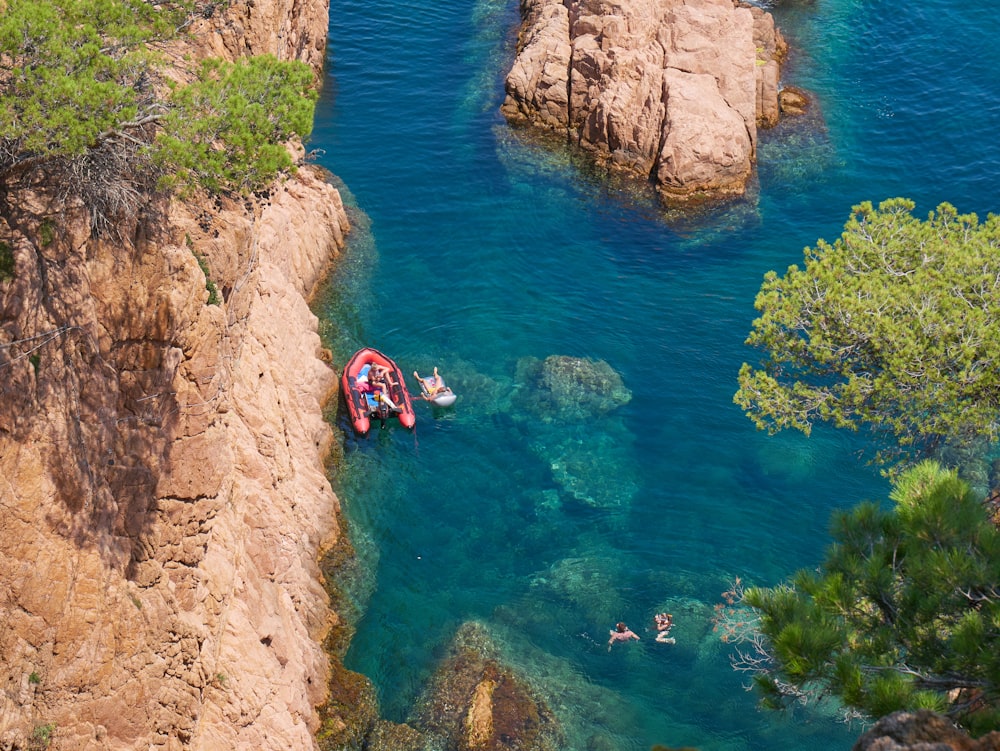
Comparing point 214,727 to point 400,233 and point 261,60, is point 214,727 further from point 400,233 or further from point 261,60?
point 400,233

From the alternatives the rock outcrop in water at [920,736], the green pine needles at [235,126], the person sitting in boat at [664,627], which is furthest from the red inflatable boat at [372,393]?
the rock outcrop in water at [920,736]

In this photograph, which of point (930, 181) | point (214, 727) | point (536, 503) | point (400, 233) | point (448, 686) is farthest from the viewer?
point (930, 181)

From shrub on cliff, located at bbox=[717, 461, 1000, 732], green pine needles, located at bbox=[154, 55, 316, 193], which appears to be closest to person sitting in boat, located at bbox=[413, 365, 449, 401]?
green pine needles, located at bbox=[154, 55, 316, 193]

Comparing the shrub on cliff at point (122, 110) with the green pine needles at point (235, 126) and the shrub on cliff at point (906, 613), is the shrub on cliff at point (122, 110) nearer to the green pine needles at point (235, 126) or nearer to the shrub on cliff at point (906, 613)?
the green pine needles at point (235, 126)

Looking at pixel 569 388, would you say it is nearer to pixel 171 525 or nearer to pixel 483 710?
pixel 483 710

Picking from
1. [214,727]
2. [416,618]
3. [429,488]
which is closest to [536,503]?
[429,488]

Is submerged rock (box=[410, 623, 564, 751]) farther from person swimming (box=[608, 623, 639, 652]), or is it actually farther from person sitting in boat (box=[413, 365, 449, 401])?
person sitting in boat (box=[413, 365, 449, 401])

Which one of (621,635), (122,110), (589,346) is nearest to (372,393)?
(589,346)
